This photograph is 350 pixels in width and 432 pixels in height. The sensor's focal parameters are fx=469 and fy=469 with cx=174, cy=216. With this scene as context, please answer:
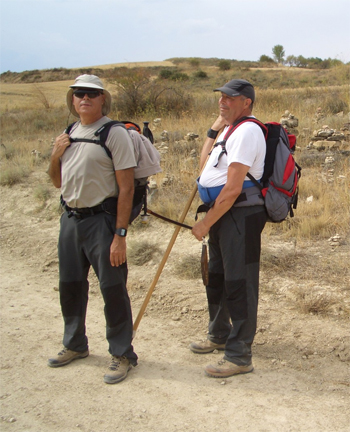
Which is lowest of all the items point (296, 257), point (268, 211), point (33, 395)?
point (33, 395)

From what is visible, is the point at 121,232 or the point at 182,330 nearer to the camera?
the point at 121,232

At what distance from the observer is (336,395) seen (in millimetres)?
3189

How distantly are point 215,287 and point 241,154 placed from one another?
3.90 feet

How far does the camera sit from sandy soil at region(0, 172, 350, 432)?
2.98 meters

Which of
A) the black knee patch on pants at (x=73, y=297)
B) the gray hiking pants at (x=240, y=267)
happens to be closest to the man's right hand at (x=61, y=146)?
the black knee patch on pants at (x=73, y=297)

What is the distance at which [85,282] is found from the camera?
3686 mm

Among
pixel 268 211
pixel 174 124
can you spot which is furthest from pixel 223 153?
pixel 174 124

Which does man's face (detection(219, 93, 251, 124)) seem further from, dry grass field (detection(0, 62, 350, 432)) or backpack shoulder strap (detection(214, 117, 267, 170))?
dry grass field (detection(0, 62, 350, 432))

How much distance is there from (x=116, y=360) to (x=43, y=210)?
479cm

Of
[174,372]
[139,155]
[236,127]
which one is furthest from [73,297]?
[236,127]

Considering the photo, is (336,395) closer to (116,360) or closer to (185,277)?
(116,360)

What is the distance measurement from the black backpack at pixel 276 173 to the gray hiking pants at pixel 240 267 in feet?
0.37

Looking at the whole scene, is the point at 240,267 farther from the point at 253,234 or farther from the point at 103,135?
the point at 103,135

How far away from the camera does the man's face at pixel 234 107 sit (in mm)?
3244
